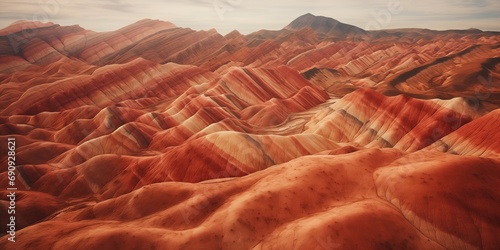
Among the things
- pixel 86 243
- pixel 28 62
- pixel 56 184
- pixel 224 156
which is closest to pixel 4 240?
pixel 86 243

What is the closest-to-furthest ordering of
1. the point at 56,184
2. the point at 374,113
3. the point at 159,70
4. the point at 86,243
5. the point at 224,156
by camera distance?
the point at 86,243, the point at 56,184, the point at 224,156, the point at 374,113, the point at 159,70

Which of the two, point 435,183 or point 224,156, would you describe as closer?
point 435,183

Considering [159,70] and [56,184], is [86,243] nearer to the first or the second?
[56,184]

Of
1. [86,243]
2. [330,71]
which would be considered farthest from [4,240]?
[330,71]

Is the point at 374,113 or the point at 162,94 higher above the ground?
the point at 374,113

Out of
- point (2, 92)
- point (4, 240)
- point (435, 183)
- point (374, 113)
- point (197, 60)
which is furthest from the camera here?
point (197, 60)

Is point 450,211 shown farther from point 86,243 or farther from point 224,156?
point 224,156

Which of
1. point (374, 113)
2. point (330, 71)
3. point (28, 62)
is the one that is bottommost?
point (28, 62)
